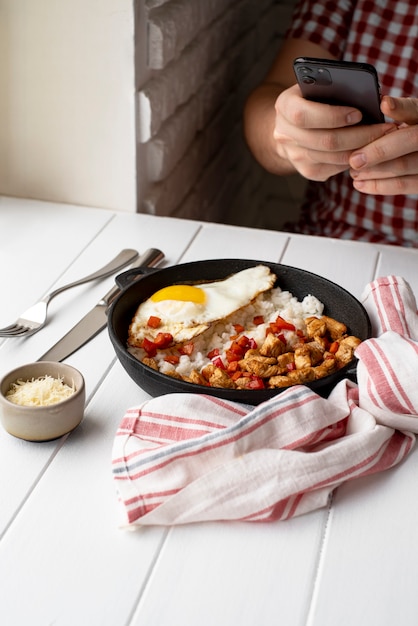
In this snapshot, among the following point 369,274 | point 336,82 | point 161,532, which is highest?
point 336,82

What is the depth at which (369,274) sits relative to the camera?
4.66ft

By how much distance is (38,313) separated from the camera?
1220 mm

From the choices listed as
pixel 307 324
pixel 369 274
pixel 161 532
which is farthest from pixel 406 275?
pixel 161 532

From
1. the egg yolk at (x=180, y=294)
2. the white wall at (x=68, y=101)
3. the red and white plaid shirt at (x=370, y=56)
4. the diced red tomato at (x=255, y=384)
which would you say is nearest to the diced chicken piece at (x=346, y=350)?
the diced red tomato at (x=255, y=384)

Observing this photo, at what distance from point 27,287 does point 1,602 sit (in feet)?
2.20

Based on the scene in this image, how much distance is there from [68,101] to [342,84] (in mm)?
625

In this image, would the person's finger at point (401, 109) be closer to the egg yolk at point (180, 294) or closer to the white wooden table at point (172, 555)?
the egg yolk at point (180, 294)

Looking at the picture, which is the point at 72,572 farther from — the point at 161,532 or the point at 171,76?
the point at 171,76

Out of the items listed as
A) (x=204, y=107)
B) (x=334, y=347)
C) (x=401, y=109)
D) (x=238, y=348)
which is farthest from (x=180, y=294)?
(x=204, y=107)

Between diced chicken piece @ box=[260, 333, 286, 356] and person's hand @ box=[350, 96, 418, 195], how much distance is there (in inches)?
17.5

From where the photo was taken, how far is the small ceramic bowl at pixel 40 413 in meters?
0.91

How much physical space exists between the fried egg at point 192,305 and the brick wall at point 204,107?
523 millimetres

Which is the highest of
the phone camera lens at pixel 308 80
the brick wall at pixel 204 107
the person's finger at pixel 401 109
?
the phone camera lens at pixel 308 80

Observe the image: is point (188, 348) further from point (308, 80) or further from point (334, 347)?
point (308, 80)
